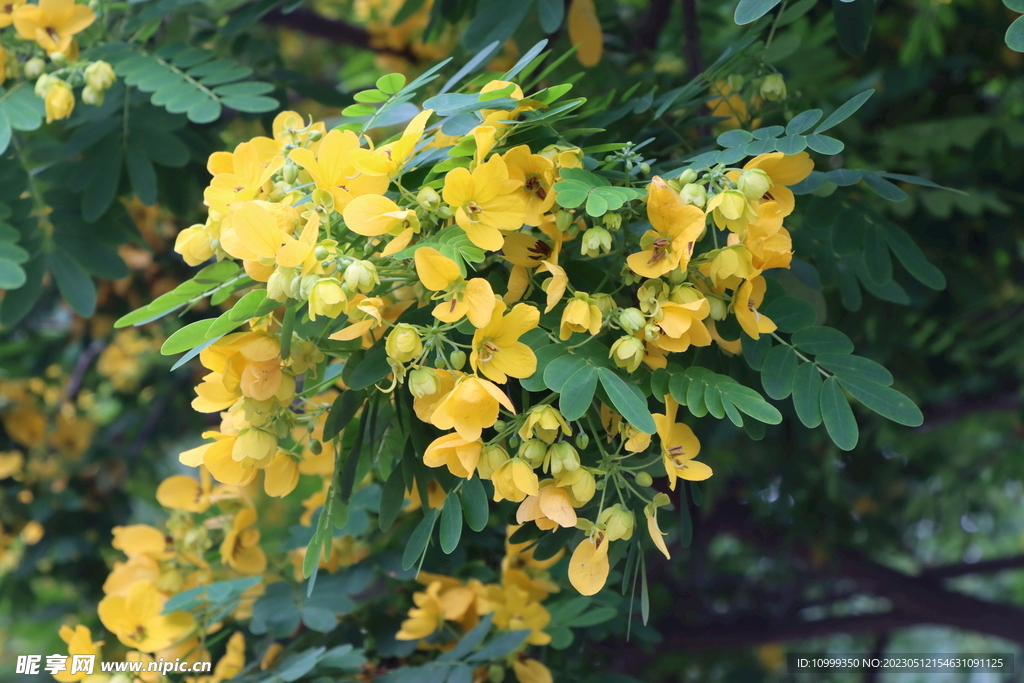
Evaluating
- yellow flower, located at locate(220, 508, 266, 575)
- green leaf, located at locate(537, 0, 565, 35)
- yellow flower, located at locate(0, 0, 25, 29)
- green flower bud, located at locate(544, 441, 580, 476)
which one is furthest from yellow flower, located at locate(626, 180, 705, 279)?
yellow flower, located at locate(0, 0, 25, 29)

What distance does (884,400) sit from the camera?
100 centimetres

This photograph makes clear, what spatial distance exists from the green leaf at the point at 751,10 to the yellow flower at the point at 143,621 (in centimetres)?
130

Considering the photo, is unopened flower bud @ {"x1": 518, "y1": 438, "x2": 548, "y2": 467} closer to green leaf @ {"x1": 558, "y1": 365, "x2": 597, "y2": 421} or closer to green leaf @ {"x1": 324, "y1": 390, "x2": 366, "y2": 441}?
green leaf @ {"x1": 558, "y1": 365, "x2": 597, "y2": 421}

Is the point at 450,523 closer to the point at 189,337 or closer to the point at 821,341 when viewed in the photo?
the point at 189,337

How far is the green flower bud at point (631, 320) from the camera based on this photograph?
873mm

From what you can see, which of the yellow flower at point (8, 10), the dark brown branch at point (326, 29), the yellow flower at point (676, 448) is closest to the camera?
the yellow flower at point (676, 448)

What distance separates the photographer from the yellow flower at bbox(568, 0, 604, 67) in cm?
154

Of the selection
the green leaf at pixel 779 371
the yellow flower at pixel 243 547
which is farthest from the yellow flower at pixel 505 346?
the yellow flower at pixel 243 547

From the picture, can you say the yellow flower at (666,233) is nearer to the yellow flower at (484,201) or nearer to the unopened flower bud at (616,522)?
the yellow flower at (484,201)

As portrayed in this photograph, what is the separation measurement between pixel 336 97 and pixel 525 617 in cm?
118

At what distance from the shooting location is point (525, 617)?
53.2 inches

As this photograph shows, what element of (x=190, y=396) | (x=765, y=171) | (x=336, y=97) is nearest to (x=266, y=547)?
(x=190, y=396)

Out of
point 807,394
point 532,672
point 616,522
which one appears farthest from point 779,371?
point 532,672

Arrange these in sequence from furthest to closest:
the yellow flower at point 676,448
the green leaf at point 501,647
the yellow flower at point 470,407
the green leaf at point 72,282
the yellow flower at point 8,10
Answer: the green leaf at point 72,282, the yellow flower at point 8,10, the green leaf at point 501,647, the yellow flower at point 676,448, the yellow flower at point 470,407
